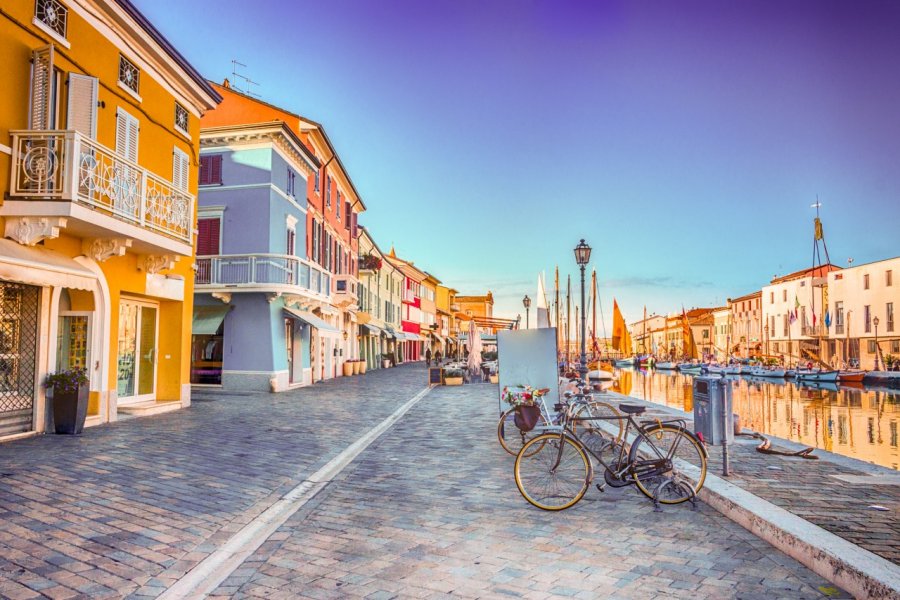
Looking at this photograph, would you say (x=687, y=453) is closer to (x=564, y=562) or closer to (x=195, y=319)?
(x=564, y=562)

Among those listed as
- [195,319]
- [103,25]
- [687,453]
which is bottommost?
[687,453]

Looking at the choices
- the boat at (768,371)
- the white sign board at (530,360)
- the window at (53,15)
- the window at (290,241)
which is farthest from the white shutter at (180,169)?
the boat at (768,371)

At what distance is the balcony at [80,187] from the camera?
9.11 metres

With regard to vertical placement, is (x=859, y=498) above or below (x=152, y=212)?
below

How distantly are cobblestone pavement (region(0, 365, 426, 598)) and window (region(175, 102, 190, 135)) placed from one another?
7.13 meters

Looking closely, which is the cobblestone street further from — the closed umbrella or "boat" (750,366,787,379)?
"boat" (750,366,787,379)

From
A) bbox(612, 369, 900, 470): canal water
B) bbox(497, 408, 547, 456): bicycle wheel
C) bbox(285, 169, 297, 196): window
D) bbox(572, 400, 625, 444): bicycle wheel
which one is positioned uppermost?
bbox(285, 169, 297, 196): window

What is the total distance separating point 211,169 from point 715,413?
19.2 metres

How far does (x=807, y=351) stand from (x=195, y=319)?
61.5m

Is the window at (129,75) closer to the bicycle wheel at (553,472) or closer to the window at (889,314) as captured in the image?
the bicycle wheel at (553,472)

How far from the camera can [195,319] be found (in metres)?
20.1

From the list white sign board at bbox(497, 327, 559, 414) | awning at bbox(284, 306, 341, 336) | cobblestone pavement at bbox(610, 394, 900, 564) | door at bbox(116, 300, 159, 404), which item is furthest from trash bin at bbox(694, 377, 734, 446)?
awning at bbox(284, 306, 341, 336)

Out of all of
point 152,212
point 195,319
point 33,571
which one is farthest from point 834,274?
point 33,571

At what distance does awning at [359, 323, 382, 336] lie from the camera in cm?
3723
